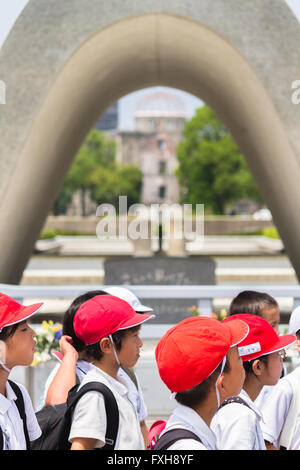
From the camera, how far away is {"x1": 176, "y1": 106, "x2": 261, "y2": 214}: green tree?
3972 centimetres

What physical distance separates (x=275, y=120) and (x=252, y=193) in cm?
3328

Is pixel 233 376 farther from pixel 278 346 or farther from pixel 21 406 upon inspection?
pixel 21 406

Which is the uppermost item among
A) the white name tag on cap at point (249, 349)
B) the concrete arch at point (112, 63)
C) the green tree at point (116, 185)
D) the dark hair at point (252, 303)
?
the green tree at point (116, 185)

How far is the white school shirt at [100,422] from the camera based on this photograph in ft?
6.79

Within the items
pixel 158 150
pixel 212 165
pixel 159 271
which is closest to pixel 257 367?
pixel 159 271

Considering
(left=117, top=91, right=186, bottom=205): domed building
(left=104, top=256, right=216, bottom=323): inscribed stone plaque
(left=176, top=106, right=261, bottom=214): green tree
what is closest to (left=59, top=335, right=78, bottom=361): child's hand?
(left=104, top=256, right=216, bottom=323): inscribed stone plaque

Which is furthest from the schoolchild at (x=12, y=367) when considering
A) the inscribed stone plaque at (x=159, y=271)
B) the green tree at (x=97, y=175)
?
the green tree at (x=97, y=175)

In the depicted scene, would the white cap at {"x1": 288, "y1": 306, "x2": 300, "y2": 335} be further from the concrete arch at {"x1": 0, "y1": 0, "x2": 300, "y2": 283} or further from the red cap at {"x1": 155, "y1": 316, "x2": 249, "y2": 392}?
the concrete arch at {"x1": 0, "y1": 0, "x2": 300, "y2": 283}

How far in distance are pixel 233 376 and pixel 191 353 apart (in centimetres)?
23

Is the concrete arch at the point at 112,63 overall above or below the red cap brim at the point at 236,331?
above

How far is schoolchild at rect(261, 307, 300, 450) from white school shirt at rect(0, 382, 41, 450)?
104 cm

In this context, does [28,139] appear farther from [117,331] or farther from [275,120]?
[117,331]

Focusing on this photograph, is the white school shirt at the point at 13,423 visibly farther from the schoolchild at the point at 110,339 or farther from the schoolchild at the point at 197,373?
the schoolchild at the point at 197,373

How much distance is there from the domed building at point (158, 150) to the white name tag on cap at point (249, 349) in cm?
7863
